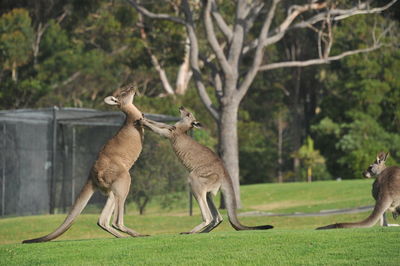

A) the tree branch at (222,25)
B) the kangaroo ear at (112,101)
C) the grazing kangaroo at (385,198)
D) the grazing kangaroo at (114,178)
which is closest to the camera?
the grazing kangaroo at (114,178)

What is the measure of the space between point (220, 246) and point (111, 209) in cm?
225

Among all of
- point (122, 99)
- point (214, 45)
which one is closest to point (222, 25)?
point (214, 45)

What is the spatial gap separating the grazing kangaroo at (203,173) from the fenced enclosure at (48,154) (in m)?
9.92

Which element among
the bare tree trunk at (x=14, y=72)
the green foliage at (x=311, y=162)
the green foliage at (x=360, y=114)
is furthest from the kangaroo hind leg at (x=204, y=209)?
the green foliage at (x=311, y=162)

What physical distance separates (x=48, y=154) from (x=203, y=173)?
47.9 ft

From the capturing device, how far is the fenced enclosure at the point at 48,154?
24.7 metres

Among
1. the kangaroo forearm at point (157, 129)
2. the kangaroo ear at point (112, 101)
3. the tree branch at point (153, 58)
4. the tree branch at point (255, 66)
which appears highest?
the tree branch at point (153, 58)

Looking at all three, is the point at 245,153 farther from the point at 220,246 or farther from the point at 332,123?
the point at 220,246

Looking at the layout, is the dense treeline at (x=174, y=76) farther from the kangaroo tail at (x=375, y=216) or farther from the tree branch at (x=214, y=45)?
the kangaroo tail at (x=375, y=216)

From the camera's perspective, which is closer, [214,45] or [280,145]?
[214,45]

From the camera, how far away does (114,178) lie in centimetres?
1309

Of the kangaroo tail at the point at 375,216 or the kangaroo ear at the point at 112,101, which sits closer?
the kangaroo tail at the point at 375,216

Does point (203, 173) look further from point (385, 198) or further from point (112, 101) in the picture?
point (385, 198)

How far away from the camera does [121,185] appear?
13.0m
